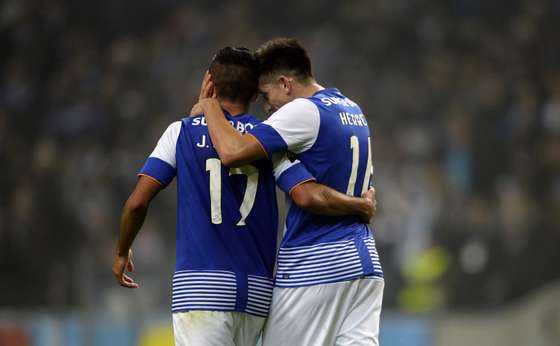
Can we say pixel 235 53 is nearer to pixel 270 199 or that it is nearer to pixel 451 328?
pixel 270 199

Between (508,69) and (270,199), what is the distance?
753 centimetres

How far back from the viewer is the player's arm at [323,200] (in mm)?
4082

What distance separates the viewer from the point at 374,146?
35.4ft

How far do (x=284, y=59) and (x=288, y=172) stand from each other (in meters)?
0.47

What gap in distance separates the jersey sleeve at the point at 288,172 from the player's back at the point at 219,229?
65 mm

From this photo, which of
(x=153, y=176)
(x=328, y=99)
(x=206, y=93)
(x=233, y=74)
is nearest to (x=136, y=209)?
(x=153, y=176)

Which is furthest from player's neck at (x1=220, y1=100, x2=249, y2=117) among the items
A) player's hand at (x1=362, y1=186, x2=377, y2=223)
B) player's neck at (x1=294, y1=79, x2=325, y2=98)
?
player's hand at (x1=362, y1=186, x2=377, y2=223)

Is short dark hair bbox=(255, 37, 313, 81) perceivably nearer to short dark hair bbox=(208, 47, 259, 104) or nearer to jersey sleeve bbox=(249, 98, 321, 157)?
short dark hair bbox=(208, 47, 259, 104)

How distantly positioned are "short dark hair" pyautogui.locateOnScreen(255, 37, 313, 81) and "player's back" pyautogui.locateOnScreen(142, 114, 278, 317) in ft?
0.82

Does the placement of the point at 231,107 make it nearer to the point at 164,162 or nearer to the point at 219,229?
the point at 164,162

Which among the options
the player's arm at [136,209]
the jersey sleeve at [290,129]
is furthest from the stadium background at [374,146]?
the jersey sleeve at [290,129]

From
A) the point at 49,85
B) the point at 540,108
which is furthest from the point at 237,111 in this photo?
the point at 49,85

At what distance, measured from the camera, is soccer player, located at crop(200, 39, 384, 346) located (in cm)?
410

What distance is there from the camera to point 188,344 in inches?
160
